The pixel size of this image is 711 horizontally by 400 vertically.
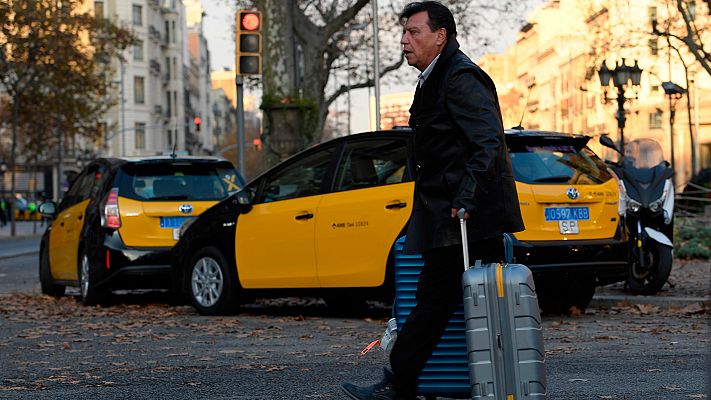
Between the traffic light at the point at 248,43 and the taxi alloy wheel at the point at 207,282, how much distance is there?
6078mm

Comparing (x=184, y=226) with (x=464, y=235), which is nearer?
(x=464, y=235)

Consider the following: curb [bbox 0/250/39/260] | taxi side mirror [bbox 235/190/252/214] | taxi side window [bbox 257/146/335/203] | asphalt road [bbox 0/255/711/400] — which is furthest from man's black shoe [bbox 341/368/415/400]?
curb [bbox 0/250/39/260]

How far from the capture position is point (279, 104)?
84.2 ft

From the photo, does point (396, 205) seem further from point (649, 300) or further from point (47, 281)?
point (47, 281)

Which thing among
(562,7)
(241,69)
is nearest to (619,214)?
(241,69)

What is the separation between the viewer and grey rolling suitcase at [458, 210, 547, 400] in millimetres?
5430

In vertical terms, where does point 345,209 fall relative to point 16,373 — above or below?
above

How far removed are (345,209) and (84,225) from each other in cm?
448

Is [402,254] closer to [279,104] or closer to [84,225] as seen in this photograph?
[84,225]

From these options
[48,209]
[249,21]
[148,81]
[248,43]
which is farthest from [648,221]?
[148,81]

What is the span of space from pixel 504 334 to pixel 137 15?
100 metres

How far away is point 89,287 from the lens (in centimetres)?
1471

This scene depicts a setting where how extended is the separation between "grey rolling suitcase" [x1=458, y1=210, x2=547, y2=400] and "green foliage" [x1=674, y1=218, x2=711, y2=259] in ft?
53.4

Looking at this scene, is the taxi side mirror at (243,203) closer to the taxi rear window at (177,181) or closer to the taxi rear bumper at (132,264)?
the taxi rear bumper at (132,264)
